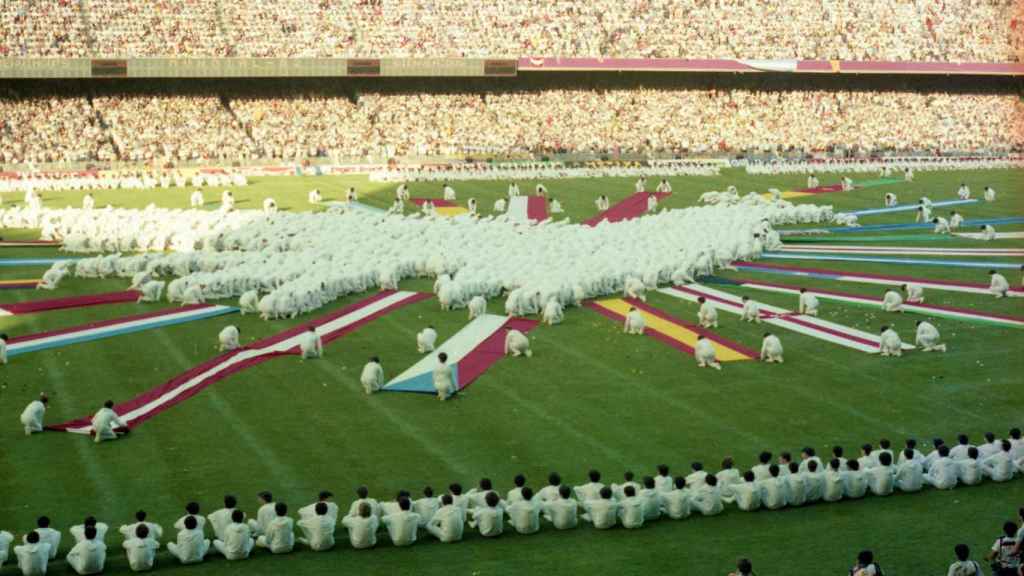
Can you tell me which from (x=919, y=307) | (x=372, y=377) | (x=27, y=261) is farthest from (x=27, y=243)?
(x=919, y=307)

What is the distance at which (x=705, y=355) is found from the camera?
88.0 feet

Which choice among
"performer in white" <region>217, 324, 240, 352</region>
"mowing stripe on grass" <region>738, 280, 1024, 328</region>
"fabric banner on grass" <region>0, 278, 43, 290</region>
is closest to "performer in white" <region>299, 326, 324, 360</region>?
"performer in white" <region>217, 324, 240, 352</region>

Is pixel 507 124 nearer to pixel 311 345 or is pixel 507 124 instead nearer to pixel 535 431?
pixel 311 345

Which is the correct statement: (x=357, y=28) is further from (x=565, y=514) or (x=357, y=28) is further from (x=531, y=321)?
(x=565, y=514)

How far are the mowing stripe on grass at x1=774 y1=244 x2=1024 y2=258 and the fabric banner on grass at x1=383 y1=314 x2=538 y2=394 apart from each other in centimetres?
1555

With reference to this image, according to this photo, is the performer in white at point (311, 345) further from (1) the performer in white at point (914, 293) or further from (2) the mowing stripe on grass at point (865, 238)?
(2) the mowing stripe on grass at point (865, 238)

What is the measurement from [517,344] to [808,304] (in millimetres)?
8526

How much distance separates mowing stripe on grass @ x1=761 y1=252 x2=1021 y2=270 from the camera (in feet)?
129

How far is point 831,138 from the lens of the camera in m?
79.1

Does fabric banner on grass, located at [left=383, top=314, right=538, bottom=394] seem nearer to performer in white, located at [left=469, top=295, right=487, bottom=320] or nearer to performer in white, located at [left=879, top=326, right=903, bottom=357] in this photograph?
performer in white, located at [left=469, top=295, right=487, bottom=320]

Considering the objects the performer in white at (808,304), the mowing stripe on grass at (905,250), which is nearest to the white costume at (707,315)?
the performer in white at (808,304)

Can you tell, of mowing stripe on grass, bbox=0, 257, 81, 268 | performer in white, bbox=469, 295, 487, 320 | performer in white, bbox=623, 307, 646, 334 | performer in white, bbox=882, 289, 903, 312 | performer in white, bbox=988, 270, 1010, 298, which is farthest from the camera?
mowing stripe on grass, bbox=0, 257, 81, 268

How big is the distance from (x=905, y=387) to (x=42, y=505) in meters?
16.4

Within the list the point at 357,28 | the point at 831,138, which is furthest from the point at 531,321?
→ the point at 831,138
